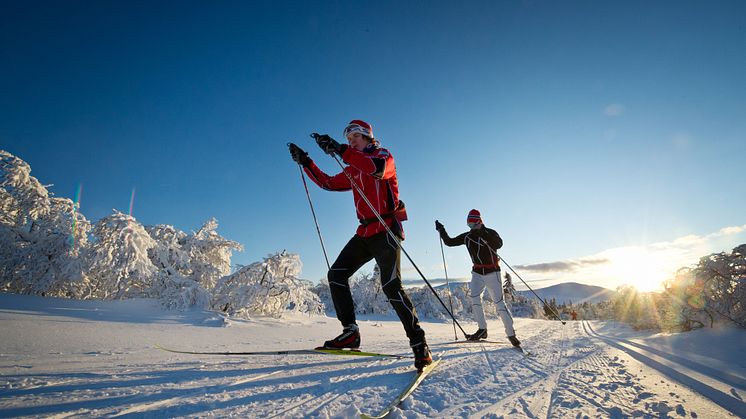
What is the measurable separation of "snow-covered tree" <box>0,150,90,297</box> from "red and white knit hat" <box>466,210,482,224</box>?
45.1 ft

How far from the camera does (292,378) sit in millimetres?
2127

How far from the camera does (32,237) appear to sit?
1115 centimetres

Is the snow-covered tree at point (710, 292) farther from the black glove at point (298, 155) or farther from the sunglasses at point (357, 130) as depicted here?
the black glove at point (298, 155)

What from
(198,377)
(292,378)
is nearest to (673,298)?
(292,378)

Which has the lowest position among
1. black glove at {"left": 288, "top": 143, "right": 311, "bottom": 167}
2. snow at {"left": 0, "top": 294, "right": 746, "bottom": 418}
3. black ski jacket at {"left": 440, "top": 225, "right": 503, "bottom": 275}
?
snow at {"left": 0, "top": 294, "right": 746, "bottom": 418}

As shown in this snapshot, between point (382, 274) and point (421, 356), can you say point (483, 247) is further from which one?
point (421, 356)

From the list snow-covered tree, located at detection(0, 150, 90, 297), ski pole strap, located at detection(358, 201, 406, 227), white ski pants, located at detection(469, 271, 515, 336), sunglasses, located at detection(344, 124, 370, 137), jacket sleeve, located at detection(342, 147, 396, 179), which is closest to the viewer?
jacket sleeve, located at detection(342, 147, 396, 179)

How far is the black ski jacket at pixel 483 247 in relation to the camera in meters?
5.28

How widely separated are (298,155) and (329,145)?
2.30 feet

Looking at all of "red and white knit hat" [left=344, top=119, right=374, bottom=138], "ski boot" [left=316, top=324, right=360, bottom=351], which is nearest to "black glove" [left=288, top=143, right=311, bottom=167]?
"red and white knit hat" [left=344, top=119, right=374, bottom=138]

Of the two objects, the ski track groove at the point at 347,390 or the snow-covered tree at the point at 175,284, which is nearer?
the ski track groove at the point at 347,390

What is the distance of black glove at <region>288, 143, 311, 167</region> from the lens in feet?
11.2

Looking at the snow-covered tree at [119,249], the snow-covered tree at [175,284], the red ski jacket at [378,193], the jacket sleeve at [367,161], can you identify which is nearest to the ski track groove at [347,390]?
the red ski jacket at [378,193]

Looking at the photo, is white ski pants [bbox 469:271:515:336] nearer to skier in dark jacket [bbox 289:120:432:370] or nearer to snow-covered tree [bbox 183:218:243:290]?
skier in dark jacket [bbox 289:120:432:370]
